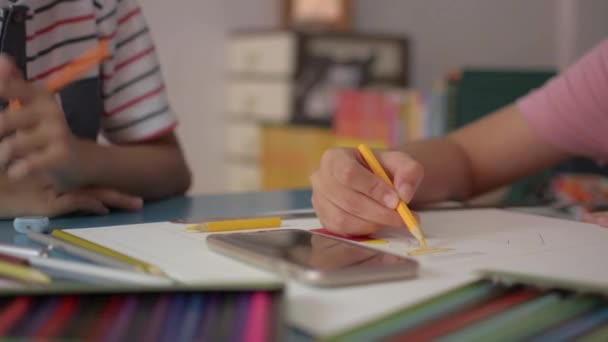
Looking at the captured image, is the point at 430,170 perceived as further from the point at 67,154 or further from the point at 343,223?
the point at 67,154

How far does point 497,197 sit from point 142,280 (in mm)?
1230

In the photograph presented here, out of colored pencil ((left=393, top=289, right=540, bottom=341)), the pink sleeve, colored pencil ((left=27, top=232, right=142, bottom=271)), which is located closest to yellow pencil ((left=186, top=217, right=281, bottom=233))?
colored pencil ((left=27, top=232, right=142, bottom=271))

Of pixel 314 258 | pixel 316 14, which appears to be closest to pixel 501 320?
pixel 314 258

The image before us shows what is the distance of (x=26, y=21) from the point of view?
2.70ft

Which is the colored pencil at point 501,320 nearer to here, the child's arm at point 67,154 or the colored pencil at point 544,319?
the colored pencil at point 544,319

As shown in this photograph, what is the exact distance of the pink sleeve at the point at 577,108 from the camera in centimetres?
93

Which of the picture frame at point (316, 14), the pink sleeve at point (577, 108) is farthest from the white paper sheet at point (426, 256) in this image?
the picture frame at point (316, 14)

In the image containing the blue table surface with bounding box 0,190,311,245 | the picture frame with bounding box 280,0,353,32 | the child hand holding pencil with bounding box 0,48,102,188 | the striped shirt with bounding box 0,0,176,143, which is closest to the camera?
the child hand holding pencil with bounding box 0,48,102,188

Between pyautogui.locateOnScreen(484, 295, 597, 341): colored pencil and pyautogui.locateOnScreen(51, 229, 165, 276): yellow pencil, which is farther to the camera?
pyautogui.locateOnScreen(51, 229, 165, 276): yellow pencil

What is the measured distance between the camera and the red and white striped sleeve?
93 centimetres

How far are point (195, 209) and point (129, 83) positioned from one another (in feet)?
0.72

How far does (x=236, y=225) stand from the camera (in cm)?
64

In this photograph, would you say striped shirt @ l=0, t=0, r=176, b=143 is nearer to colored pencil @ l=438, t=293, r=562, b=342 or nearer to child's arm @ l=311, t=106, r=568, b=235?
child's arm @ l=311, t=106, r=568, b=235

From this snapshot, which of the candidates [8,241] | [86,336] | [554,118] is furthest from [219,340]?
[554,118]
